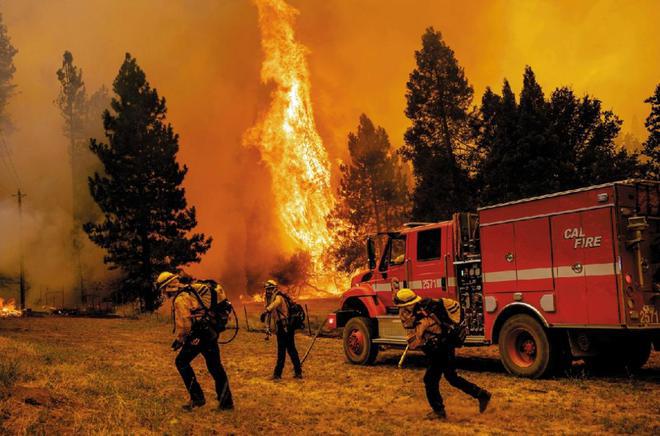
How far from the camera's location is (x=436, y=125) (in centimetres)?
3828

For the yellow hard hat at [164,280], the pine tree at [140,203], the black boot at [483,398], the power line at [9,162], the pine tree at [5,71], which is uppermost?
the pine tree at [5,71]

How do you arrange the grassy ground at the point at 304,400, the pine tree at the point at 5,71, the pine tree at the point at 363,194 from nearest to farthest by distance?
the grassy ground at the point at 304,400 < the pine tree at the point at 363,194 < the pine tree at the point at 5,71

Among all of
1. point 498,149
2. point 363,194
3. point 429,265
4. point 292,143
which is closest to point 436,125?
point 498,149

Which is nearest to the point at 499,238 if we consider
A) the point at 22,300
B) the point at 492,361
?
the point at 492,361

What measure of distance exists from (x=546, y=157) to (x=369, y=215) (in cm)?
1623

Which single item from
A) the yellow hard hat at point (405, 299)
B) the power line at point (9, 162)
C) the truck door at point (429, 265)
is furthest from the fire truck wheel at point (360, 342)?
the power line at point (9, 162)

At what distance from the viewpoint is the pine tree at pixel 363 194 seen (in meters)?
44.4

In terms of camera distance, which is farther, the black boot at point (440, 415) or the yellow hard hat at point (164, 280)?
the yellow hard hat at point (164, 280)

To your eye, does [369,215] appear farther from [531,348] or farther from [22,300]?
[531,348]

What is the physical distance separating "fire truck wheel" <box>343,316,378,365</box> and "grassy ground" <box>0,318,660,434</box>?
349mm

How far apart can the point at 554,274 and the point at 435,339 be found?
421cm

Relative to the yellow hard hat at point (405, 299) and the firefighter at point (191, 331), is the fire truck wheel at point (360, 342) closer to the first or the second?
the firefighter at point (191, 331)

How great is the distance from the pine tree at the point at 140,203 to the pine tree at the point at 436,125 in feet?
48.0

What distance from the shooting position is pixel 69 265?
169 ft
